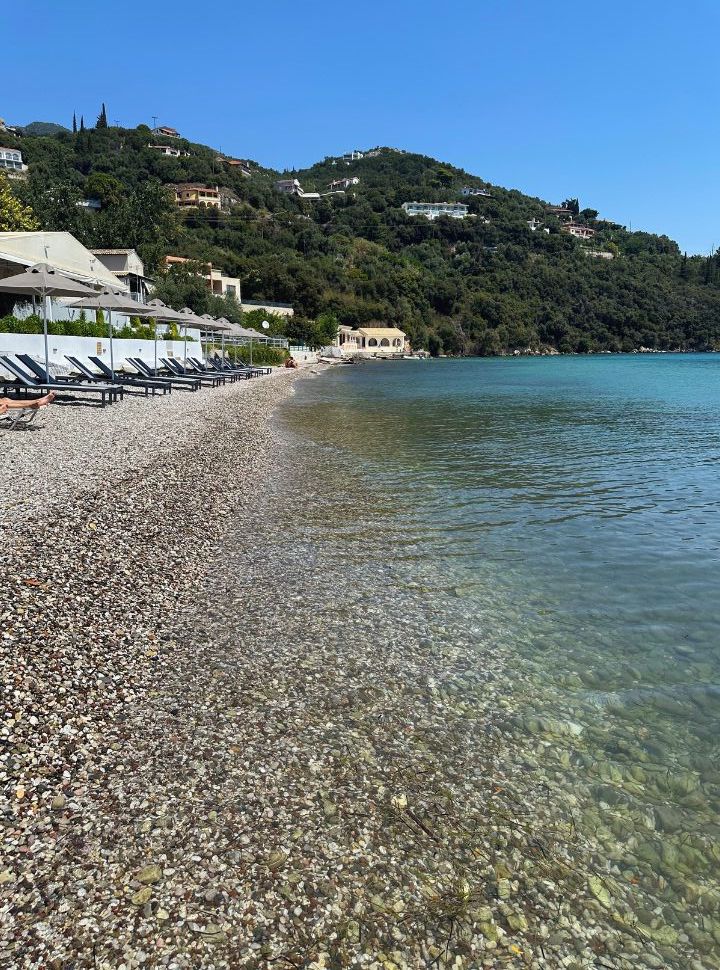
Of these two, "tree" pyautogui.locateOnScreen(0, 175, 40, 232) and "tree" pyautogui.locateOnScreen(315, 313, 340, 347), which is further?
"tree" pyautogui.locateOnScreen(315, 313, 340, 347)

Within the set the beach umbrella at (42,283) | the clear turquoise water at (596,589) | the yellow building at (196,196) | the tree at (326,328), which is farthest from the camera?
the yellow building at (196,196)

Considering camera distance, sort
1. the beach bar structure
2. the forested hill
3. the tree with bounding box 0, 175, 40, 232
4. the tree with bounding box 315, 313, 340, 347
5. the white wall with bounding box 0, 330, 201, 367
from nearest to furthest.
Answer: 1. the white wall with bounding box 0, 330, 201, 367
2. the beach bar structure
3. the tree with bounding box 0, 175, 40, 232
4. the tree with bounding box 315, 313, 340, 347
5. the forested hill

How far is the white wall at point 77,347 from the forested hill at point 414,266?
6887 cm

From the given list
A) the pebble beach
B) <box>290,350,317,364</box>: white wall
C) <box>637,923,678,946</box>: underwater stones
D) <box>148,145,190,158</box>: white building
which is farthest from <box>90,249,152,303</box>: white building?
<box>148,145,190,158</box>: white building

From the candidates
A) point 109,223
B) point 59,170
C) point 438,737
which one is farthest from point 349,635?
point 59,170

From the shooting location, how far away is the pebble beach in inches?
120

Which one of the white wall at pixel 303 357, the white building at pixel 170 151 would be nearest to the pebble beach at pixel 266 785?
the white wall at pixel 303 357

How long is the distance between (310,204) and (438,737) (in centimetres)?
19444

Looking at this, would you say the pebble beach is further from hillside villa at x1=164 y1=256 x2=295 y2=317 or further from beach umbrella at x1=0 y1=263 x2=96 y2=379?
hillside villa at x1=164 y1=256 x2=295 y2=317

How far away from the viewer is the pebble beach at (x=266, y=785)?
304 cm

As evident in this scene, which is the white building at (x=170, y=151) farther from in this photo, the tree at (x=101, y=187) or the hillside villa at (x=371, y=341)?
the hillside villa at (x=371, y=341)

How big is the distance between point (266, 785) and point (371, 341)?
129 metres

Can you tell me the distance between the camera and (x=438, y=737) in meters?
4.71

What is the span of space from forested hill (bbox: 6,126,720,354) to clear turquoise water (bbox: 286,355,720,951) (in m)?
88.7
